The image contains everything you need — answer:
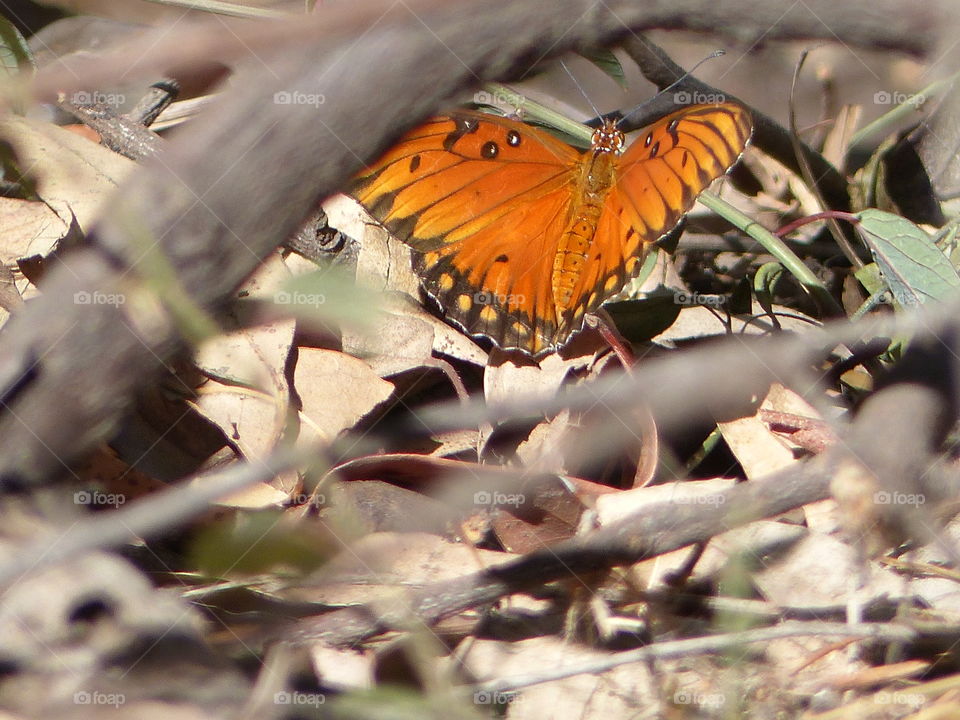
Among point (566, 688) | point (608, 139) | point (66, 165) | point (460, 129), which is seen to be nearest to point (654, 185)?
point (608, 139)

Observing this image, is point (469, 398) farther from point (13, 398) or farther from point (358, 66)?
point (13, 398)

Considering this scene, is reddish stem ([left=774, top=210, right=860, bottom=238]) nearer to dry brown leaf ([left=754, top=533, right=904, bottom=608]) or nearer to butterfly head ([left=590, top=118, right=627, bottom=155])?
butterfly head ([left=590, top=118, right=627, bottom=155])

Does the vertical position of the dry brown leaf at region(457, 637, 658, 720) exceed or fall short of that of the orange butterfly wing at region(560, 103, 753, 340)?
it falls short

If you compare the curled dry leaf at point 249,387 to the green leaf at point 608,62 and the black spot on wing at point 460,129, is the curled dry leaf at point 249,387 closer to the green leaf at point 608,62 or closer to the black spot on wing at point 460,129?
the black spot on wing at point 460,129

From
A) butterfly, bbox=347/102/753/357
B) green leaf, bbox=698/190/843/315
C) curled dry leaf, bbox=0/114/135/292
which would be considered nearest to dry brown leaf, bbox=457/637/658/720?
butterfly, bbox=347/102/753/357

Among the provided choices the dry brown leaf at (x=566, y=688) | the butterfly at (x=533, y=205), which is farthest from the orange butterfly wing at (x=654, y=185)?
the dry brown leaf at (x=566, y=688)

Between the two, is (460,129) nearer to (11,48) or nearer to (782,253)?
(782,253)
